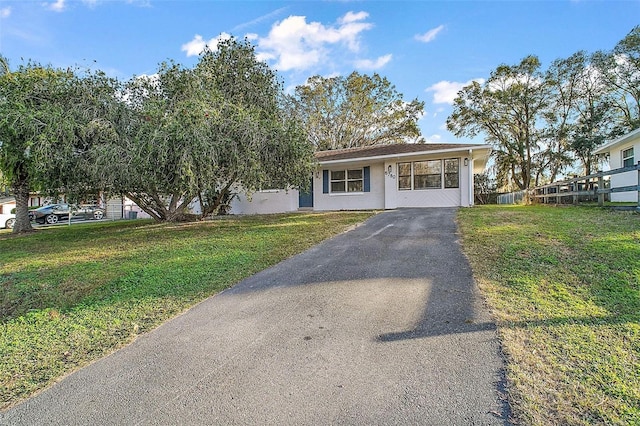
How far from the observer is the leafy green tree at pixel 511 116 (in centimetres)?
2450

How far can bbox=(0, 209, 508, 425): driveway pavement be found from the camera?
2.25 metres

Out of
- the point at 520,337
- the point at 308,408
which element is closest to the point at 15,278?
the point at 308,408

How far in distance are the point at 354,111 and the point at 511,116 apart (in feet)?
39.3

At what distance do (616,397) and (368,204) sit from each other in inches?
541

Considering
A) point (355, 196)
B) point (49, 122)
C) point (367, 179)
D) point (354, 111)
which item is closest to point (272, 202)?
point (355, 196)

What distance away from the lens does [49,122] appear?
313 inches

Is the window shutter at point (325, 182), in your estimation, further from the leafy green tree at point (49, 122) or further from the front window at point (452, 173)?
the leafy green tree at point (49, 122)

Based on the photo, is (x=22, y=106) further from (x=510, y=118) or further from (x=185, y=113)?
(x=510, y=118)

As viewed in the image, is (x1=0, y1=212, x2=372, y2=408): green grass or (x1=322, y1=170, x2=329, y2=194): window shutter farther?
(x1=322, y1=170, x2=329, y2=194): window shutter

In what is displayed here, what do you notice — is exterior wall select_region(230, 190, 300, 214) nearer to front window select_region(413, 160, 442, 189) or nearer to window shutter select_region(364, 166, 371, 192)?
window shutter select_region(364, 166, 371, 192)

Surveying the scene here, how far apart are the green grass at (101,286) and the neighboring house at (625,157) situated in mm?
12877

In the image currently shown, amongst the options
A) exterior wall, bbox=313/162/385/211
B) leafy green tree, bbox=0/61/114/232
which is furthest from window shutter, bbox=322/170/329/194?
leafy green tree, bbox=0/61/114/232

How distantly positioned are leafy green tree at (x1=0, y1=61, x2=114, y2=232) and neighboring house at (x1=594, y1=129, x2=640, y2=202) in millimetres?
18021

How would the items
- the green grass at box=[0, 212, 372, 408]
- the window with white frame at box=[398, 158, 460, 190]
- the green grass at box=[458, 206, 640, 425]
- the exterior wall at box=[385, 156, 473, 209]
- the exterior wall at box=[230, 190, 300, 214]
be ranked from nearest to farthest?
the green grass at box=[458, 206, 640, 425] < the green grass at box=[0, 212, 372, 408] < the exterior wall at box=[385, 156, 473, 209] < the window with white frame at box=[398, 158, 460, 190] < the exterior wall at box=[230, 190, 300, 214]
